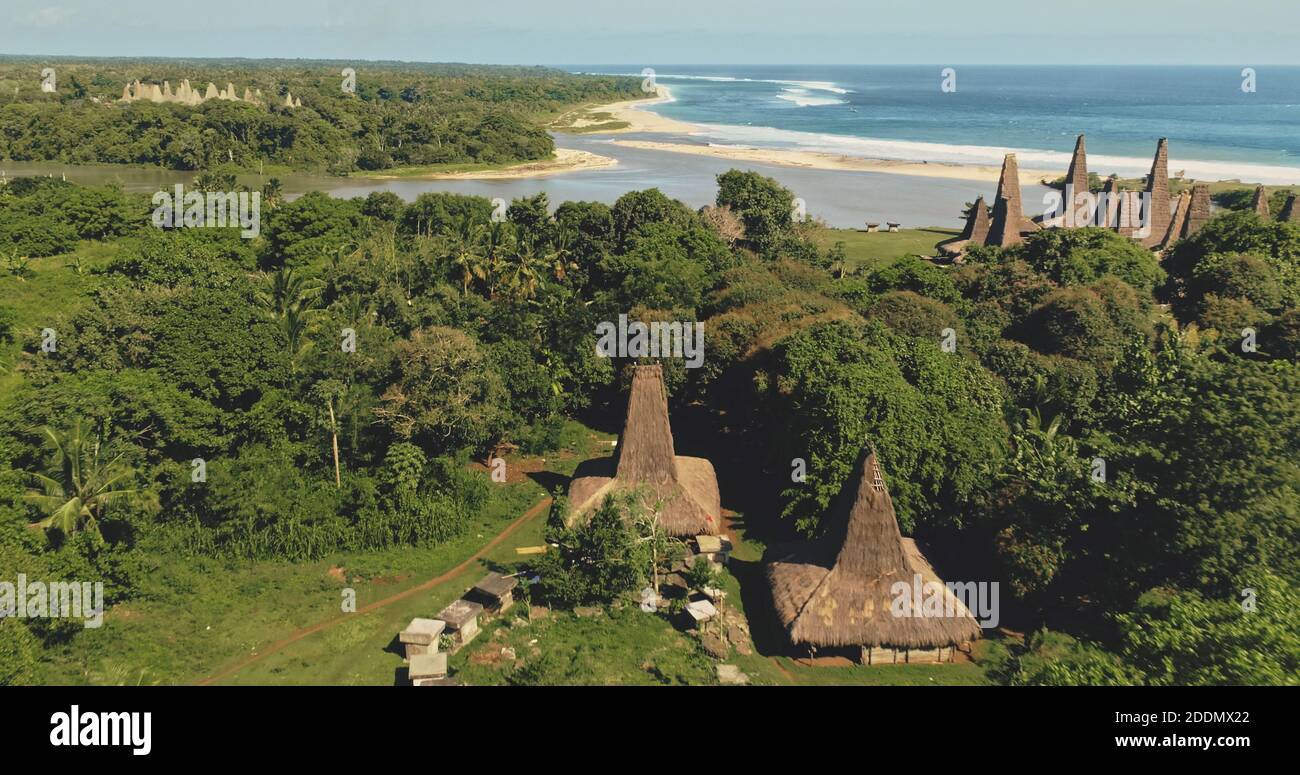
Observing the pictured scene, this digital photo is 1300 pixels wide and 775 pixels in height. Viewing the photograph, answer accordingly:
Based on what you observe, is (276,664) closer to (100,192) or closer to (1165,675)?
(1165,675)

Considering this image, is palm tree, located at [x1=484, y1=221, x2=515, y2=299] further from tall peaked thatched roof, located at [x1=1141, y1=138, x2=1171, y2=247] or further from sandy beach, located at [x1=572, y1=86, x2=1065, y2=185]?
sandy beach, located at [x1=572, y1=86, x2=1065, y2=185]

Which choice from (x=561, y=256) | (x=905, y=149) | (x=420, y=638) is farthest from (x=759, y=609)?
(x=905, y=149)

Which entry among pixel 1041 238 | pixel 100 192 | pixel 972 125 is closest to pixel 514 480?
pixel 1041 238

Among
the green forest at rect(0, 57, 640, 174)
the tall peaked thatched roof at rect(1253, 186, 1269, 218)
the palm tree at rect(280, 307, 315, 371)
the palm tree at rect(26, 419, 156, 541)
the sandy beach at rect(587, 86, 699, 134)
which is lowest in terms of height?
the palm tree at rect(26, 419, 156, 541)

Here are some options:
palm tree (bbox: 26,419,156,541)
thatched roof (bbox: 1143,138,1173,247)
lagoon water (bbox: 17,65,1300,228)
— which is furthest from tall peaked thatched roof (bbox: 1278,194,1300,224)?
palm tree (bbox: 26,419,156,541)

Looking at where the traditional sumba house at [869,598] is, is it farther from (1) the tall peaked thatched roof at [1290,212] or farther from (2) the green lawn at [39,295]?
(1) the tall peaked thatched roof at [1290,212]

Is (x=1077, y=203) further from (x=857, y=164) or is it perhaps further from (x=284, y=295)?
(x=857, y=164)
